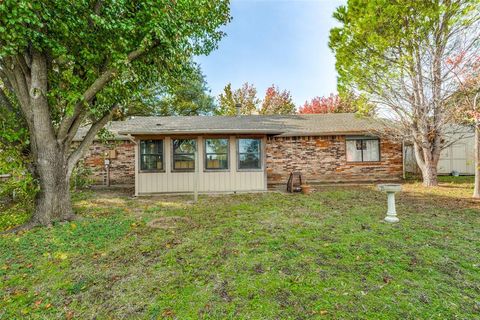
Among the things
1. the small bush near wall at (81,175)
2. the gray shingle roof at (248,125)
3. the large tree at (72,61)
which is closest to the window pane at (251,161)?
the gray shingle roof at (248,125)

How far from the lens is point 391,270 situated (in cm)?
292

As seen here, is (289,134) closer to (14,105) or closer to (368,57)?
(368,57)

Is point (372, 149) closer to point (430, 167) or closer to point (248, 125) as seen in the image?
point (430, 167)

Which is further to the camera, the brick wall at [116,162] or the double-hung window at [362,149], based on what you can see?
the double-hung window at [362,149]

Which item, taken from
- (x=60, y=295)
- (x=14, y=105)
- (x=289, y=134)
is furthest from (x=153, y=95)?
(x=60, y=295)

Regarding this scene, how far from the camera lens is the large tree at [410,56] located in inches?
304

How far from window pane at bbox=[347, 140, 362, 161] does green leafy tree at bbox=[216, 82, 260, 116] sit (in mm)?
13012

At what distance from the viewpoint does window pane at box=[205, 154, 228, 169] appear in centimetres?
881


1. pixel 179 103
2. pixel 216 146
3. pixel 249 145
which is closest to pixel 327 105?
pixel 179 103

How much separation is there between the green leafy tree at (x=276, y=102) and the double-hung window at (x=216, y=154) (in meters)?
14.8

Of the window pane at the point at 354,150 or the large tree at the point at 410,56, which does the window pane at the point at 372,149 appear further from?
the large tree at the point at 410,56

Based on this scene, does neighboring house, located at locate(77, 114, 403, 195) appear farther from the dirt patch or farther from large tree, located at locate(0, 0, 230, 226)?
the dirt patch

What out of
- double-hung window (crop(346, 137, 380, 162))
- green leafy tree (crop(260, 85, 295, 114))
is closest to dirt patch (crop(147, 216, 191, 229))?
double-hung window (crop(346, 137, 380, 162))

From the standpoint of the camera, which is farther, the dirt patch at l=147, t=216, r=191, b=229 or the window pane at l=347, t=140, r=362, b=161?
the window pane at l=347, t=140, r=362, b=161
